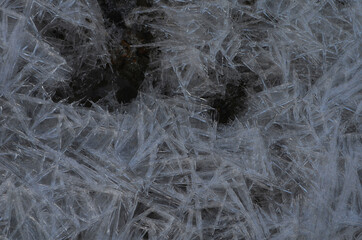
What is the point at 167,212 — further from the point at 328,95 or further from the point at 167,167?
the point at 328,95

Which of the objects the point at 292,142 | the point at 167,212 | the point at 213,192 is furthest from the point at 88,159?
the point at 292,142

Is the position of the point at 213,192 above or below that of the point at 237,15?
below

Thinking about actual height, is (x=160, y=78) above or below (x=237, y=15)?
below

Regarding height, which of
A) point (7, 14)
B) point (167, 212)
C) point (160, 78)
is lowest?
point (167, 212)

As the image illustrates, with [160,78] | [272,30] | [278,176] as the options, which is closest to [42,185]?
[160,78]

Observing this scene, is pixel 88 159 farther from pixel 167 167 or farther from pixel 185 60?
pixel 185 60

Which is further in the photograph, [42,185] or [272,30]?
[272,30]
